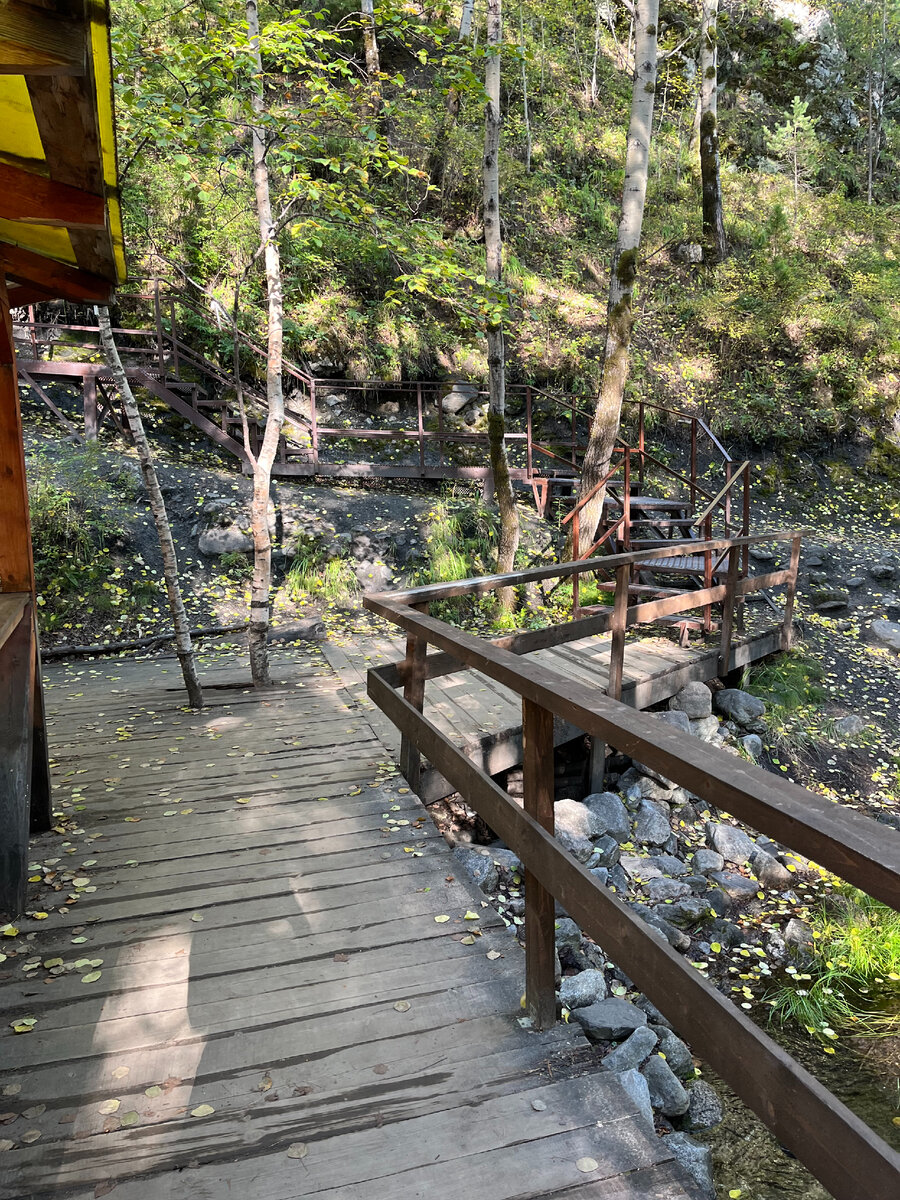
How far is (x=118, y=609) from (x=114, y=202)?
6.43 meters

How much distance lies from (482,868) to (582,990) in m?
0.93

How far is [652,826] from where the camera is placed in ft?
17.6

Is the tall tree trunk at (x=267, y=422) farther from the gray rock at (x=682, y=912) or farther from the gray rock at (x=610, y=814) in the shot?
the gray rock at (x=682, y=912)

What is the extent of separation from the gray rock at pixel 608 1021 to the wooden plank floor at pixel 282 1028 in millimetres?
490

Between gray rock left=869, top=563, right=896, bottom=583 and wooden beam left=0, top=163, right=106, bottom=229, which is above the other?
wooden beam left=0, top=163, right=106, bottom=229

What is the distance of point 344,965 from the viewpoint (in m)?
2.67

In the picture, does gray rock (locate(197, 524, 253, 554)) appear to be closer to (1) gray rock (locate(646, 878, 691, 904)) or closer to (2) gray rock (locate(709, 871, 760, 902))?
(1) gray rock (locate(646, 878, 691, 904))

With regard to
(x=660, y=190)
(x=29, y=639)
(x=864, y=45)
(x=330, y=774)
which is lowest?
(x=330, y=774)

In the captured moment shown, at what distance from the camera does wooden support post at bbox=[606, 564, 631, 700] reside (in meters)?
5.55

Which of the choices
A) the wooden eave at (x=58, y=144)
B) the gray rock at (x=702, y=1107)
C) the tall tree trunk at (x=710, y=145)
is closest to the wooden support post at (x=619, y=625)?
the gray rock at (x=702, y=1107)

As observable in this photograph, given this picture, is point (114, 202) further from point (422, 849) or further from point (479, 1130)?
point (479, 1130)

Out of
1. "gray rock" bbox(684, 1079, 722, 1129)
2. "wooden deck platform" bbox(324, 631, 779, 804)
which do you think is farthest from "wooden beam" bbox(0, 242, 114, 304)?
"gray rock" bbox(684, 1079, 722, 1129)

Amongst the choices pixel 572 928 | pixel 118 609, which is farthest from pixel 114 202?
pixel 118 609

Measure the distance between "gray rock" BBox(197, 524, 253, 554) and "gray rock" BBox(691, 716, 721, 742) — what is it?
577cm
